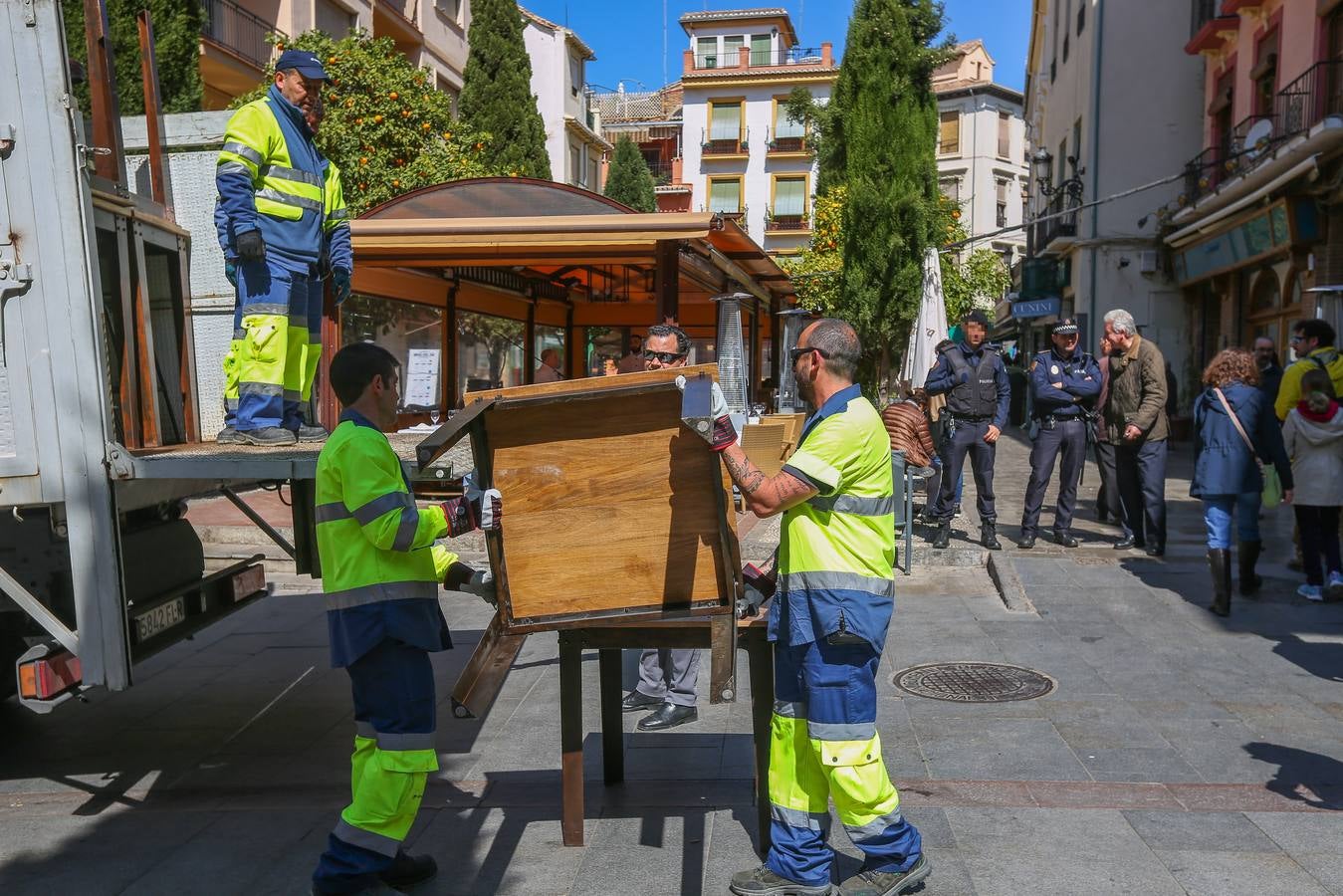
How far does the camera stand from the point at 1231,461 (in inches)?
290

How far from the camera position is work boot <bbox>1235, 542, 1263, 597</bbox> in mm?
7684

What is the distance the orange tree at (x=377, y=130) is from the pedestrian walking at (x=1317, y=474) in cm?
1071

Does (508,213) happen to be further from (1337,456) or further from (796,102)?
(796,102)

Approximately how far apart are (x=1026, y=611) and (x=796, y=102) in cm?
2951

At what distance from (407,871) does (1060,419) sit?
23.0ft

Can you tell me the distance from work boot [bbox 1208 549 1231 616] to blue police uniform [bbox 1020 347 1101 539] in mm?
1960

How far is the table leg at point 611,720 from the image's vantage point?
4.68 meters

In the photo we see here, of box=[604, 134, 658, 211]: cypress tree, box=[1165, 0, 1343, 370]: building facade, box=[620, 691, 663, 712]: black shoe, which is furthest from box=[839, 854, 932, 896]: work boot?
box=[604, 134, 658, 211]: cypress tree

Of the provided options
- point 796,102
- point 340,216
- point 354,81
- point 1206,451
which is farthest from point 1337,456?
point 796,102

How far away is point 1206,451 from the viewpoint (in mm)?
7516

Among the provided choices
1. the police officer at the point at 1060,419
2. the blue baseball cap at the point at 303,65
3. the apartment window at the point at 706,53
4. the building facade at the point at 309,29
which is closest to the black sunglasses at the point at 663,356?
the blue baseball cap at the point at 303,65

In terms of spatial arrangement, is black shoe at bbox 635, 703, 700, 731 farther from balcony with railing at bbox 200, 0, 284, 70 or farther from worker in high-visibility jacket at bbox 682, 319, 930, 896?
balcony with railing at bbox 200, 0, 284, 70

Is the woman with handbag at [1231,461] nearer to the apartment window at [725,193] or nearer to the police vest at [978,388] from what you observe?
the police vest at [978,388]

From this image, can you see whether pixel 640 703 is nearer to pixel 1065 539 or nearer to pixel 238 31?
pixel 1065 539
